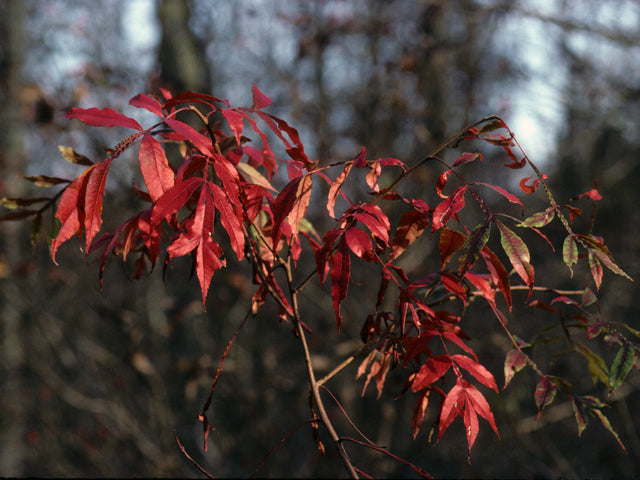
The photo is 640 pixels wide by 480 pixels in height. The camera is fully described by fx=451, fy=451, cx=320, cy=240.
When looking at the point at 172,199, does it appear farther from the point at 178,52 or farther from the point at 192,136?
the point at 178,52

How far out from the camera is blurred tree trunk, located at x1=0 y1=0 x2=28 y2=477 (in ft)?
14.7

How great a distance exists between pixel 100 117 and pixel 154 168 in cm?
14

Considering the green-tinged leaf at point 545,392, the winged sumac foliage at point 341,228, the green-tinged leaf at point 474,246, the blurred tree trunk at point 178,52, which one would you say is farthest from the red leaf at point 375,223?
the blurred tree trunk at point 178,52

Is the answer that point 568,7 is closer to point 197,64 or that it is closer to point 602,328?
point 197,64

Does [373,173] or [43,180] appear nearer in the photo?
[373,173]

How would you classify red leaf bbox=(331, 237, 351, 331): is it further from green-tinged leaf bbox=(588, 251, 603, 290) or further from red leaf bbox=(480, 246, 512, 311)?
green-tinged leaf bbox=(588, 251, 603, 290)

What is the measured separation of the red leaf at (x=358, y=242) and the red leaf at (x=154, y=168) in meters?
0.31

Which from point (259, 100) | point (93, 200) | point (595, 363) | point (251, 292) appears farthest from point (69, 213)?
point (251, 292)

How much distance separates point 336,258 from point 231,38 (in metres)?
5.78

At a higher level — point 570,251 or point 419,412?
point 570,251

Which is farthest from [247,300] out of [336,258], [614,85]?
[614,85]

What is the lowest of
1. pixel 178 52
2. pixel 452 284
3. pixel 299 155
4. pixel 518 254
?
pixel 452 284

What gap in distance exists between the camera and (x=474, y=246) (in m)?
0.71

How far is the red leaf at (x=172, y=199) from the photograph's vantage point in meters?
0.70
